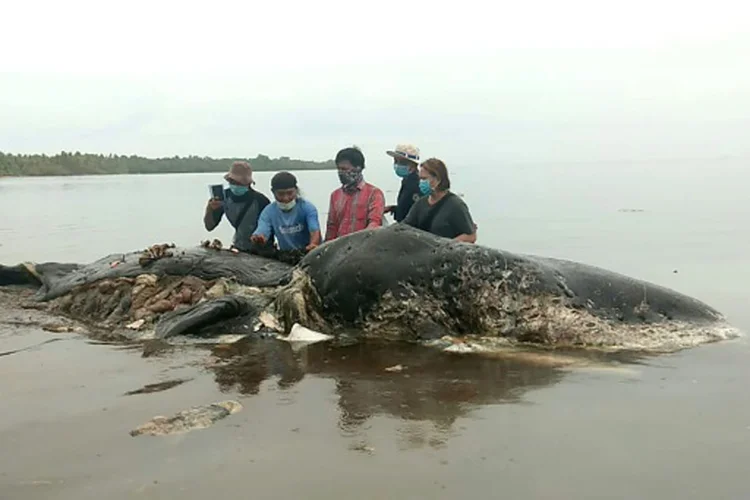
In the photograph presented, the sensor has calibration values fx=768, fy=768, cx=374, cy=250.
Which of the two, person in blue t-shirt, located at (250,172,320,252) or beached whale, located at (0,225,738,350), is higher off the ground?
person in blue t-shirt, located at (250,172,320,252)

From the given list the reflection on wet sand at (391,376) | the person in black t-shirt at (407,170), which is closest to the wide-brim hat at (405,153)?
the person in black t-shirt at (407,170)

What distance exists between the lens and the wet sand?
144 inches

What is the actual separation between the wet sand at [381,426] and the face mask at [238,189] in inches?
155

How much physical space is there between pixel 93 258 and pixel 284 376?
12.7 m

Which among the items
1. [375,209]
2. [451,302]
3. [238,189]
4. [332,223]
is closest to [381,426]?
[451,302]

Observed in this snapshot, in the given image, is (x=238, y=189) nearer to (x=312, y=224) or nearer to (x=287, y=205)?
(x=287, y=205)

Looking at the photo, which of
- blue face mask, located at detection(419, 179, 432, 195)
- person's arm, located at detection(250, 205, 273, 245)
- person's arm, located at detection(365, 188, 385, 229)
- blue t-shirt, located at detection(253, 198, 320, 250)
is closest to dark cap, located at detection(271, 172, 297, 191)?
blue t-shirt, located at detection(253, 198, 320, 250)

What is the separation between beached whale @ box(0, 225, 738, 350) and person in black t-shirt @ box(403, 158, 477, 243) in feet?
3.27

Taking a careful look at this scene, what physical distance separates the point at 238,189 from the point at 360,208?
175 centimetres

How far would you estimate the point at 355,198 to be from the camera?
9.66m

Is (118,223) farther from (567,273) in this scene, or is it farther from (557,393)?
(557,393)

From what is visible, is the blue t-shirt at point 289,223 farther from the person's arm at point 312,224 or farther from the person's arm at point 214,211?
the person's arm at point 214,211

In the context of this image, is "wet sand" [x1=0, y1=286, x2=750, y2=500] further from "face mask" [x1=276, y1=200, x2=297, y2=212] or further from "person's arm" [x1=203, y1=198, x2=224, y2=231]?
"person's arm" [x1=203, y1=198, x2=224, y2=231]

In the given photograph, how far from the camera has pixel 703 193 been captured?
37500mm
